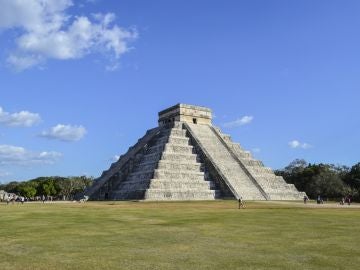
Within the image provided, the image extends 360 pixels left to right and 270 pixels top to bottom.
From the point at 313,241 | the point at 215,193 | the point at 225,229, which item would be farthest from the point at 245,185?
the point at 313,241

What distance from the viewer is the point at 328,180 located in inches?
2702

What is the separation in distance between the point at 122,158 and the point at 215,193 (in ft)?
57.0

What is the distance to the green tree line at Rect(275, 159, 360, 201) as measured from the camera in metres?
67.2

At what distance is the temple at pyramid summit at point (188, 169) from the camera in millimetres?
45688

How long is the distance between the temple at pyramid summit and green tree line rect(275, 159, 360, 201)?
17326mm

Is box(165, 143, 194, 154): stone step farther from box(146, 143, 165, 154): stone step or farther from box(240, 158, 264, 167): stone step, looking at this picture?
box(240, 158, 264, 167): stone step

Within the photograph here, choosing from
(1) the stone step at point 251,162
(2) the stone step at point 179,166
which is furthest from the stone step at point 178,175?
(1) the stone step at point 251,162

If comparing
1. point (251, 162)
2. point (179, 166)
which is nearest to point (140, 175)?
point (179, 166)

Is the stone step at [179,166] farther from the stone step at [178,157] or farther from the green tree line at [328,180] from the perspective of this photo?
the green tree line at [328,180]

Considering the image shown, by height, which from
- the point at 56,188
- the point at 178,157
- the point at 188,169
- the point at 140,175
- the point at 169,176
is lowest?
the point at 56,188

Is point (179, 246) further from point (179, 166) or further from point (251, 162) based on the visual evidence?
point (251, 162)

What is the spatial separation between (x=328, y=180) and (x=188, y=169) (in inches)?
1163

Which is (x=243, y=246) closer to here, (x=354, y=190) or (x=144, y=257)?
(x=144, y=257)

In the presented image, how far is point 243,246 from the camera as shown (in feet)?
41.9
